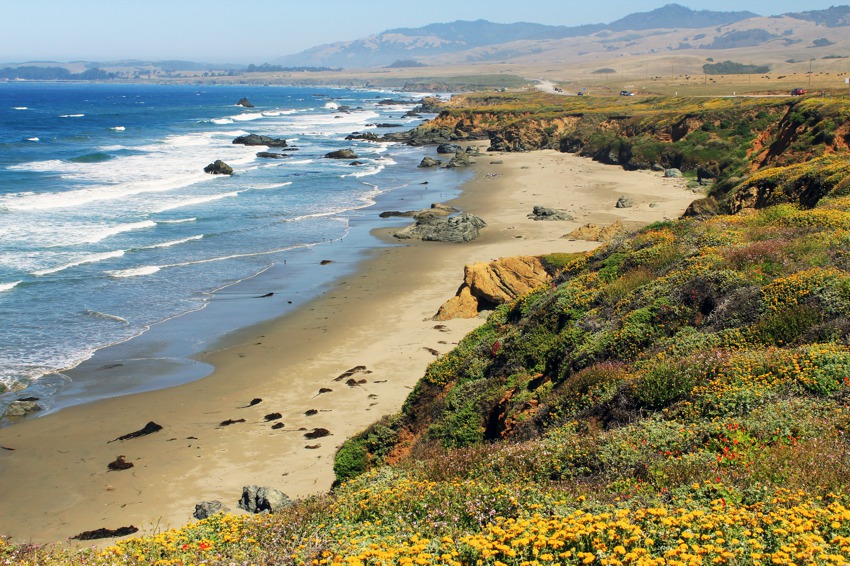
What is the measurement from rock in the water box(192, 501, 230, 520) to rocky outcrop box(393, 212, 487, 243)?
21495 millimetres

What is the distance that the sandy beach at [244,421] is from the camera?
1212cm

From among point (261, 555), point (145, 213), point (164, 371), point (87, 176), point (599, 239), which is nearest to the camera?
point (261, 555)

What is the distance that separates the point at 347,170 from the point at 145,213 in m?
21.1

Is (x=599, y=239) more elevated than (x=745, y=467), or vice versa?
(x=745, y=467)

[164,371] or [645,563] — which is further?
[164,371]

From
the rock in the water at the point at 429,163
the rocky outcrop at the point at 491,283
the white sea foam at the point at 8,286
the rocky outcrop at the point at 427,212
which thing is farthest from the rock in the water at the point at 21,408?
the rock in the water at the point at 429,163

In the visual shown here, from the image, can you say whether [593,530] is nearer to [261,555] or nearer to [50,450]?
[261,555]

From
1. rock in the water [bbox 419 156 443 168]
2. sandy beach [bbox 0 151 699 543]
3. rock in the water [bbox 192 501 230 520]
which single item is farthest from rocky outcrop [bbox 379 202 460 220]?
rock in the water [bbox 192 501 230 520]

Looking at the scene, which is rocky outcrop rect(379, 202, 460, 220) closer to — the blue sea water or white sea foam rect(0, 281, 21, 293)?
the blue sea water

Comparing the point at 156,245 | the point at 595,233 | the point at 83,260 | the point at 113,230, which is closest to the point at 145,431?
the point at 83,260

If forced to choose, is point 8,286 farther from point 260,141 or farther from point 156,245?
point 260,141

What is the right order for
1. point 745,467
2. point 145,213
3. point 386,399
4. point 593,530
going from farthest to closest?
1. point 145,213
2. point 386,399
3. point 745,467
4. point 593,530

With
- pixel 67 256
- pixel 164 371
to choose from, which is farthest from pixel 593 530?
pixel 67 256

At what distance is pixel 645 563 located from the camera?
187 inches
